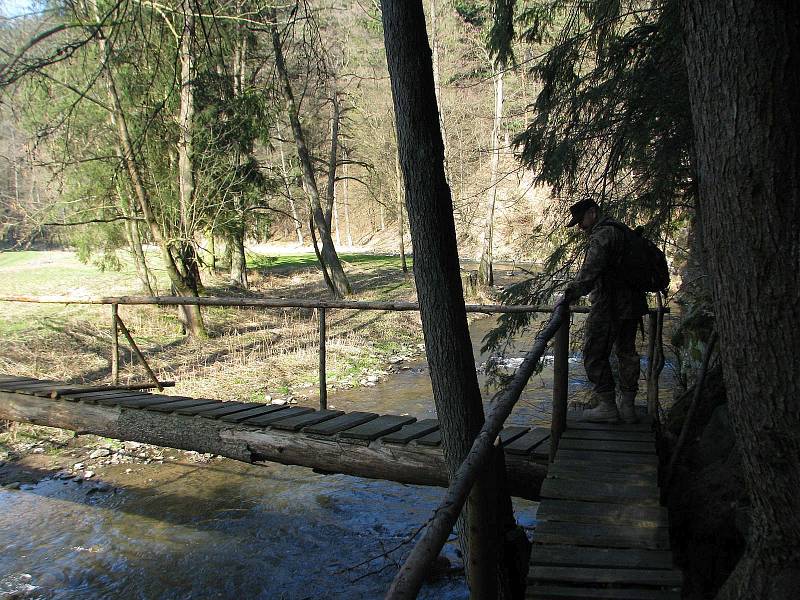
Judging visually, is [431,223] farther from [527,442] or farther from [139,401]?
[139,401]

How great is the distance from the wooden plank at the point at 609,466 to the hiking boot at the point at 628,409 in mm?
931

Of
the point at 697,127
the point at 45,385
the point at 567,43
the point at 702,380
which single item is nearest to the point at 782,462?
the point at 697,127

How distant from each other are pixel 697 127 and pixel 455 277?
1330mm

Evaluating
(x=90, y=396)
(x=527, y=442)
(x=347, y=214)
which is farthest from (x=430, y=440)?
(x=347, y=214)

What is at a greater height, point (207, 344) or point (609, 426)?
point (609, 426)

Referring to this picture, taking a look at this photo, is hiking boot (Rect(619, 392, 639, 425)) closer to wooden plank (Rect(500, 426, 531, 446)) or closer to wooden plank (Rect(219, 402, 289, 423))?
wooden plank (Rect(500, 426, 531, 446))

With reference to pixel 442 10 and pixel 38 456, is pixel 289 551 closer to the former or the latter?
pixel 38 456

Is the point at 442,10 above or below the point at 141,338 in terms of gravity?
above

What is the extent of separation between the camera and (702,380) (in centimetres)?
454

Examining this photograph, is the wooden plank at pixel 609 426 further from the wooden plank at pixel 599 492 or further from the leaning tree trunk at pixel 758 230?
the leaning tree trunk at pixel 758 230

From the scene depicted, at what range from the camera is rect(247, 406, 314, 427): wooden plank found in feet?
18.1

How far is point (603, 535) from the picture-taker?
321cm

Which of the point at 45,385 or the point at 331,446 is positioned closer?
the point at 331,446

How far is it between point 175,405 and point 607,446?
383cm
